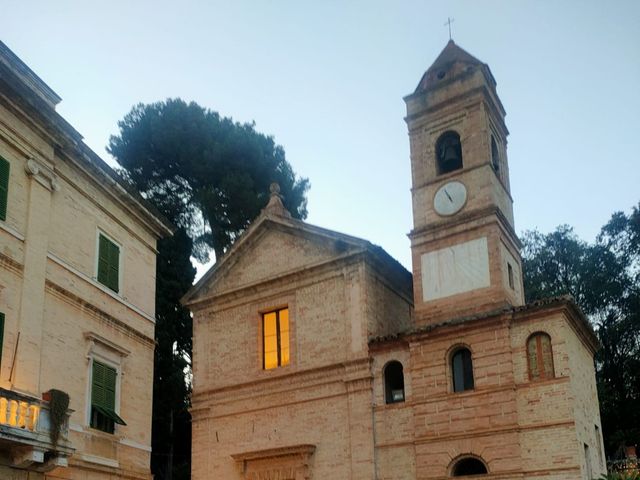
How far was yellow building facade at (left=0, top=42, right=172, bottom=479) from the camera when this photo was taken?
14406 mm

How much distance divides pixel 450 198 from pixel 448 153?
5.52 feet

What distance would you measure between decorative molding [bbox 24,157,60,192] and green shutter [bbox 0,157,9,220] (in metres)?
0.59

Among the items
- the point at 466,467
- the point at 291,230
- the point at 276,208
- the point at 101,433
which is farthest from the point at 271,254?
the point at 101,433

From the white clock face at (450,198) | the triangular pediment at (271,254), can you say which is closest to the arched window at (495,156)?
the white clock face at (450,198)

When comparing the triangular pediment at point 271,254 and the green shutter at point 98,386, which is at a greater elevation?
the triangular pediment at point 271,254

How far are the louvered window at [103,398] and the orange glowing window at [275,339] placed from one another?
32.2 feet

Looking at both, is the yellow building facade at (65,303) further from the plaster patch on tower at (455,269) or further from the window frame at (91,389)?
the plaster patch on tower at (455,269)

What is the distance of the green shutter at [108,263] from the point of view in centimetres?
1825

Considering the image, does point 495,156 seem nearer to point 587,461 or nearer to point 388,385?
point 388,385

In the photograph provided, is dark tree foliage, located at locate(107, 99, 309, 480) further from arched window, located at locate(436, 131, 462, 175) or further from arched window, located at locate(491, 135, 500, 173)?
arched window, located at locate(491, 135, 500, 173)

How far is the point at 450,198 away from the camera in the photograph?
1025 inches

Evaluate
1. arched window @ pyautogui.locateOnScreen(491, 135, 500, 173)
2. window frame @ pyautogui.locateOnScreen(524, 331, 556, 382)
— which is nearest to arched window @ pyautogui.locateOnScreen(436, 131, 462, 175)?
arched window @ pyautogui.locateOnScreen(491, 135, 500, 173)

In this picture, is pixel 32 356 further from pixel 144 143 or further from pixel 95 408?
pixel 144 143

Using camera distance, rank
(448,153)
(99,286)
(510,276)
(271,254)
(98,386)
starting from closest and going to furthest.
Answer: (98,386)
(99,286)
(510,276)
(448,153)
(271,254)
